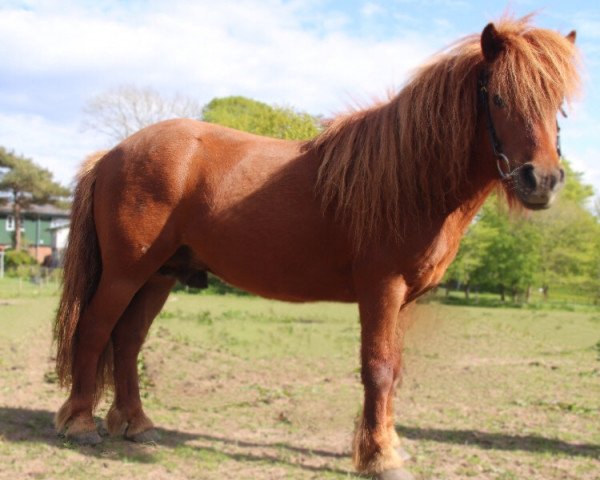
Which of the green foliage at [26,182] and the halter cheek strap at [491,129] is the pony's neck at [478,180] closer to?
the halter cheek strap at [491,129]

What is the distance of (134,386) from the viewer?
4699 millimetres

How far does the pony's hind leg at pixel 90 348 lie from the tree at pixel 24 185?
4707 centimetres

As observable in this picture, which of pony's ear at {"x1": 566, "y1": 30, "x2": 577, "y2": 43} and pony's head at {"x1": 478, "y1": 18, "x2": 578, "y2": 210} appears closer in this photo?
pony's head at {"x1": 478, "y1": 18, "x2": 578, "y2": 210}

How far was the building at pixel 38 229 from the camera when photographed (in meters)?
54.6

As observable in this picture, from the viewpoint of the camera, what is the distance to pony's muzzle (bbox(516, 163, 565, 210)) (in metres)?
3.03

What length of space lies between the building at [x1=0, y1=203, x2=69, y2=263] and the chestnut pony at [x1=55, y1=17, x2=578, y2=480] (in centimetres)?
5332

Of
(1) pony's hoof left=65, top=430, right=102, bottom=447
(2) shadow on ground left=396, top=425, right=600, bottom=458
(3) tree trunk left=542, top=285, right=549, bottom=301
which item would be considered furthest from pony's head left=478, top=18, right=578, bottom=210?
(3) tree trunk left=542, top=285, right=549, bottom=301

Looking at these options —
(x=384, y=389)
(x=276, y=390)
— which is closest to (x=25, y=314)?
(x=276, y=390)

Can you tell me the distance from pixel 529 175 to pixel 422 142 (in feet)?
2.56

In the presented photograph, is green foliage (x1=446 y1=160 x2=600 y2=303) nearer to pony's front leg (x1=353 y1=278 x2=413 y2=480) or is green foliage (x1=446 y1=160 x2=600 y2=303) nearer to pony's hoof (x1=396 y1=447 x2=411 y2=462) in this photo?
pony's hoof (x1=396 y1=447 x2=411 y2=462)

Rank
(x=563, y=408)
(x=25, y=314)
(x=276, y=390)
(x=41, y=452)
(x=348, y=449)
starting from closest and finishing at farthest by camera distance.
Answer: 1. (x=41, y=452)
2. (x=348, y=449)
3. (x=563, y=408)
4. (x=276, y=390)
5. (x=25, y=314)

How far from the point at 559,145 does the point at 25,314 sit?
44.2 feet

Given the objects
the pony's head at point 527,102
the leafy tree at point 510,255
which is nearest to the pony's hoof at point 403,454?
the pony's head at point 527,102

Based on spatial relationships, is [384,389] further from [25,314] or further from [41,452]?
[25,314]
